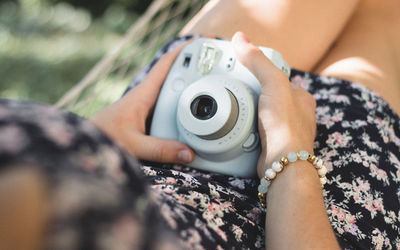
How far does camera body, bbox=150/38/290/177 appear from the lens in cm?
55

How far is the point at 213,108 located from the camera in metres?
0.54

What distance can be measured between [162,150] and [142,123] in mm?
76

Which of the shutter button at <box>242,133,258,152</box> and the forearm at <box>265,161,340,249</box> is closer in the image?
the forearm at <box>265,161,340,249</box>

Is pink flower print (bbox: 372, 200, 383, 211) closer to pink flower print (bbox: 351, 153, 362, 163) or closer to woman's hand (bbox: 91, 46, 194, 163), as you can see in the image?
pink flower print (bbox: 351, 153, 362, 163)

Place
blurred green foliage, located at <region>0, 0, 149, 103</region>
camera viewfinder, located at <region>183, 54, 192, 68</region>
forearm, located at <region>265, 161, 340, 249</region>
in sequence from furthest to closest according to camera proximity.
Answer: blurred green foliage, located at <region>0, 0, 149, 103</region>
camera viewfinder, located at <region>183, 54, 192, 68</region>
forearm, located at <region>265, 161, 340, 249</region>

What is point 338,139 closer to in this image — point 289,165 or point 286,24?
point 289,165

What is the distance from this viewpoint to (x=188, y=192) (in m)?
0.51

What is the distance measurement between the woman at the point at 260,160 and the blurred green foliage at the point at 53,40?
0.88 m

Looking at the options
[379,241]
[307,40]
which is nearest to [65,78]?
[307,40]

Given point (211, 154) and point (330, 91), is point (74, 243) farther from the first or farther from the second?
point (330, 91)

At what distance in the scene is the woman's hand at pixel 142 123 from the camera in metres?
0.59

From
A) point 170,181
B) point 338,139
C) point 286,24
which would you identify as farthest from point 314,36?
point 170,181

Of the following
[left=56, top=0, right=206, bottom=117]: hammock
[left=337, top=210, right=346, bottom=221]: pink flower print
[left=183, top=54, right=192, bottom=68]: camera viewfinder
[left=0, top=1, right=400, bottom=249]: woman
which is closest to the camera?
[left=0, top=1, right=400, bottom=249]: woman

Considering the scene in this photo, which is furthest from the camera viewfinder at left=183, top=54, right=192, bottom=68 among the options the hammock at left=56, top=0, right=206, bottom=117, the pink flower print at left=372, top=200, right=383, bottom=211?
the hammock at left=56, top=0, right=206, bottom=117
